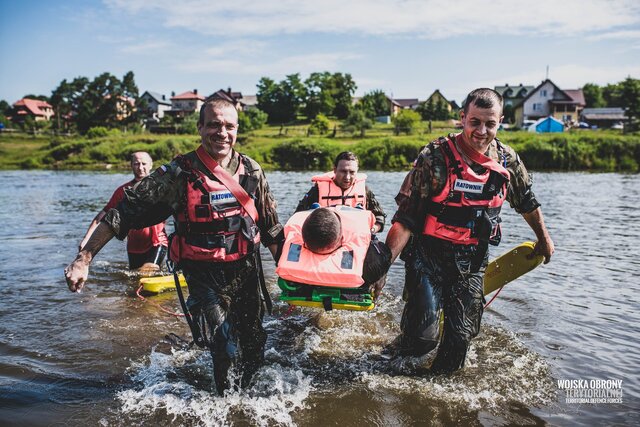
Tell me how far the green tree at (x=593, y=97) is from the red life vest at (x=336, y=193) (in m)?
134

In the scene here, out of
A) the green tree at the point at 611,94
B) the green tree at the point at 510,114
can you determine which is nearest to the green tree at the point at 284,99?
the green tree at the point at 510,114

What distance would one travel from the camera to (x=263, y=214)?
488cm

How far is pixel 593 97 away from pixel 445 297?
142322 millimetres

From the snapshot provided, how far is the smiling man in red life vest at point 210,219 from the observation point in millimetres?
4324

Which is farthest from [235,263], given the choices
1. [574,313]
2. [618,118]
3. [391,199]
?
[618,118]

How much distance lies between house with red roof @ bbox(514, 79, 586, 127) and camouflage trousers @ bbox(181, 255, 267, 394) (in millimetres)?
89505

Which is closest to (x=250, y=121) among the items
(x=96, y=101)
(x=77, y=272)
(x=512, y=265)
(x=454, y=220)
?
(x=96, y=101)

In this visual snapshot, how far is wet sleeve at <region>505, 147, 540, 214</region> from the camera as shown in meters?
5.01

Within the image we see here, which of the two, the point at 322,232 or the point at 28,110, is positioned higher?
the point at 28,110

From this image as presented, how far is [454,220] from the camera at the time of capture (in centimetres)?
481

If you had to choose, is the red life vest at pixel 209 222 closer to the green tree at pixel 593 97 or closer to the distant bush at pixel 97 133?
the distant bush at pixel 97 133

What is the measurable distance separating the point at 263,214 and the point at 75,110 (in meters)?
112

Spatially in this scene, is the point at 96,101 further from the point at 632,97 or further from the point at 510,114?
the point at 632,97

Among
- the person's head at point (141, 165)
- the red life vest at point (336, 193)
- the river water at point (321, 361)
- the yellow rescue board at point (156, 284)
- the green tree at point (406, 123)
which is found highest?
the green tree at point (406, 123)
